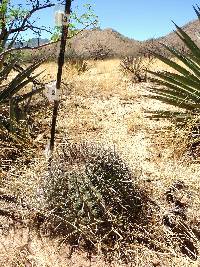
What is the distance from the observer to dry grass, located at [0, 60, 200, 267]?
348cm

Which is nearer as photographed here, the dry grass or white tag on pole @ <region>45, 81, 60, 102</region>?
the dry grass

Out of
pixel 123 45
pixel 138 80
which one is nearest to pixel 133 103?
pixel 138 80

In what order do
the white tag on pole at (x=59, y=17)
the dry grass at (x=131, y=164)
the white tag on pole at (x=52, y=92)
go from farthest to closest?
the white tag on pole at (x=52, y=92) → the white tag on pole at (x=59, y=17) → the dry grass at (x=131, y=164)

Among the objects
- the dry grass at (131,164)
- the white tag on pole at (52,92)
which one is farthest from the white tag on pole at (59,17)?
the dry grass at (131,164)

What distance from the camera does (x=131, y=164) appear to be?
462cm

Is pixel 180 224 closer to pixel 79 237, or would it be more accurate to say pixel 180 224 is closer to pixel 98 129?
pixel 79 237

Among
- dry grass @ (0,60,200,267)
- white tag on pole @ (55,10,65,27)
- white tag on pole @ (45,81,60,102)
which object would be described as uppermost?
white tag on pole @ (55,10,65,27)

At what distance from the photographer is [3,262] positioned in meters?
3.40

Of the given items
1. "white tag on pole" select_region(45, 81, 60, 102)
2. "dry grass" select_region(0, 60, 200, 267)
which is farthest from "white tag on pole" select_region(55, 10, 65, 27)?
"dry grass" select_region(0, 60, 200, 267)

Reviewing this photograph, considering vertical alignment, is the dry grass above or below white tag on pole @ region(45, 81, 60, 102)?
below

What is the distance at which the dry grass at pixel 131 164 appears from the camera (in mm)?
3482

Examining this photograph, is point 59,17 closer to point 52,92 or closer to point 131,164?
point 52,92

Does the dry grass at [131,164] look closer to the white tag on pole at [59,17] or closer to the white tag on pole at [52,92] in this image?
the white tag on pole at [52,92]

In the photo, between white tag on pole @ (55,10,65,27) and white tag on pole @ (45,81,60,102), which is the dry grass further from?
white tag on pole @ (55,10,65,27)
